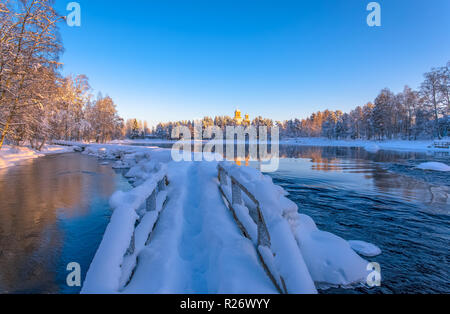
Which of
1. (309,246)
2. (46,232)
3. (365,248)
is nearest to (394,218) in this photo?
(365,248)

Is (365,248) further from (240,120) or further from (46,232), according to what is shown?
(240,120)

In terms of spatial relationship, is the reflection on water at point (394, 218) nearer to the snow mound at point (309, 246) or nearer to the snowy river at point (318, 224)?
the snowy river at point (318, 224)

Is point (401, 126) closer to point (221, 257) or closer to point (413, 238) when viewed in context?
point (413, 238)

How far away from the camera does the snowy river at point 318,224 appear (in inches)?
155

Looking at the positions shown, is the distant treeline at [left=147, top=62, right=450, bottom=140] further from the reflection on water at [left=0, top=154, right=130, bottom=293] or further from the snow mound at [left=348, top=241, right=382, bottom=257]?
the reflection on water at [left=0, top=154, right=130, bottom=293]

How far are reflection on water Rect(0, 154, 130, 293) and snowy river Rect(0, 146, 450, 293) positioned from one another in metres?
0.02

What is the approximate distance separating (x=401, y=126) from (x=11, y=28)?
85818 mm

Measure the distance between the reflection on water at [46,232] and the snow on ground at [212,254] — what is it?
5.41ft

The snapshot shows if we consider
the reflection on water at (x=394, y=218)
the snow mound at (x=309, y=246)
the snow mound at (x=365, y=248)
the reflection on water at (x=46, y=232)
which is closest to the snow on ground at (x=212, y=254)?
the snow mound at (x=309, y=246)

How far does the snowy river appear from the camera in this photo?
155 inches

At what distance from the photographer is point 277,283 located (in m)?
2.77

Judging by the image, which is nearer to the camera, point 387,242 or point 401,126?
point 387,242
